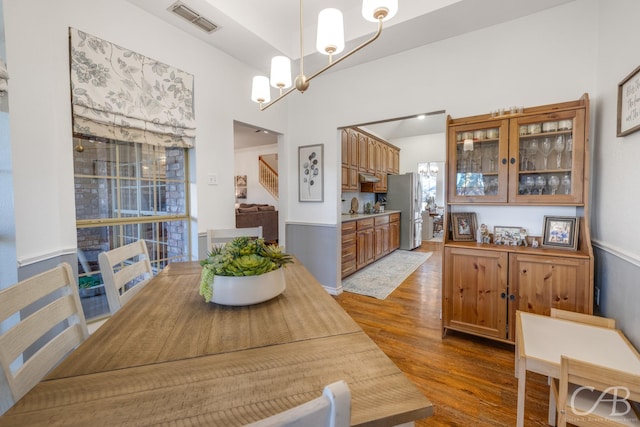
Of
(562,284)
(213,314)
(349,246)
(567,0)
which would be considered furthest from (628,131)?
(349,246)

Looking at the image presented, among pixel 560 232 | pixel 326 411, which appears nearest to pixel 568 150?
pixel 560 232

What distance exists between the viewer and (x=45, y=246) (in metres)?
1.78

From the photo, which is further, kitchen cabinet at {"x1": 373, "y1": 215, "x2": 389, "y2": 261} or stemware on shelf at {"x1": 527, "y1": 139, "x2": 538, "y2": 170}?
kitchen cabinet at {"x1": 373, "y1": 215, "x2": 389, "y2": 261}

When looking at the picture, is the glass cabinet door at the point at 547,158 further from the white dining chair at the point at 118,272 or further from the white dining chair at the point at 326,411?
the white dining chair at the point at 118,272

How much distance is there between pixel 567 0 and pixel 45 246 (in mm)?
4167

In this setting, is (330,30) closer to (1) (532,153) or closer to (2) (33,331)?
(2) (33,331)

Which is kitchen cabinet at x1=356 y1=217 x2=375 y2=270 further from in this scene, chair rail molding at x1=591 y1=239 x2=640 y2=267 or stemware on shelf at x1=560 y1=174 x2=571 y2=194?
chair rail molding at x1=591 y1=239 x2=640 y2=267

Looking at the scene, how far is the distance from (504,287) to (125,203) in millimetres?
3224

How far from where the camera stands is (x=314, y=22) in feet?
9.31

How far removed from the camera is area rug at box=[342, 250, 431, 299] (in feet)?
12.1

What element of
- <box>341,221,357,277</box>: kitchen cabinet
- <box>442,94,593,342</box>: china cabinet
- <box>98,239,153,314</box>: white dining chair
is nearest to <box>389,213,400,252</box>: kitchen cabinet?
<box>341,221,357,277</box>: kitchen cabinet

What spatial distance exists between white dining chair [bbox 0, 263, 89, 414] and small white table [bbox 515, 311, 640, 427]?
1891 mm

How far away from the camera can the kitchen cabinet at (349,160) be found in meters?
4.28

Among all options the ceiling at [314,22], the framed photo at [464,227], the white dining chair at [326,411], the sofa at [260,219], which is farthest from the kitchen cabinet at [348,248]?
the white dining chair at [326,411]
